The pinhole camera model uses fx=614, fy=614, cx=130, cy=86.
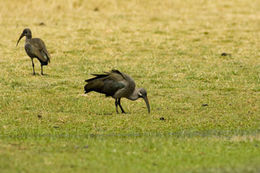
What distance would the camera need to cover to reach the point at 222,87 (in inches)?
777

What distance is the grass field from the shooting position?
1109cm

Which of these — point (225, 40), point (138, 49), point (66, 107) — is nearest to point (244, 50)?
point (225, 40)

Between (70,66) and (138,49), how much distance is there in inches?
181

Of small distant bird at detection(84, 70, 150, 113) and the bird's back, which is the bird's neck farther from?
the bird's back

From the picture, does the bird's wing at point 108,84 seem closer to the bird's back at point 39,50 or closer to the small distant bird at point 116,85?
the small distant bird at point 116,85

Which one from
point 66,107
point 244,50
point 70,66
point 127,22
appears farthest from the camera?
point 127,22

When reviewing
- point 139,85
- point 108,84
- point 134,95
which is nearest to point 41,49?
point 139,85

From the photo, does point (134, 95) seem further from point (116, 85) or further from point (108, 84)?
point (108, 84)

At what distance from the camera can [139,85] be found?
2006 centimetres

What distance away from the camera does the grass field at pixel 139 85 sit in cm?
1109

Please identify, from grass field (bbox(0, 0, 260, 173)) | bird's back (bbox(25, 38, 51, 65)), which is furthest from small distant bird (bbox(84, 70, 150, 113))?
bird's back (bbox(25, 38, 51, 65))

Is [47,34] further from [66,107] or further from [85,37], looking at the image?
[66,107]

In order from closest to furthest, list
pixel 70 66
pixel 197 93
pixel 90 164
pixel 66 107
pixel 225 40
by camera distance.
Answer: pixel 90 164, pixel 66 107, pixel 197 93, pixel 70 66, pixel 225 40

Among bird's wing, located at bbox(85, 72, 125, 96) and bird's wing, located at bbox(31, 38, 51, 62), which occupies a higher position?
bird's wing, located at bbox(31, 38, 51, 62)
